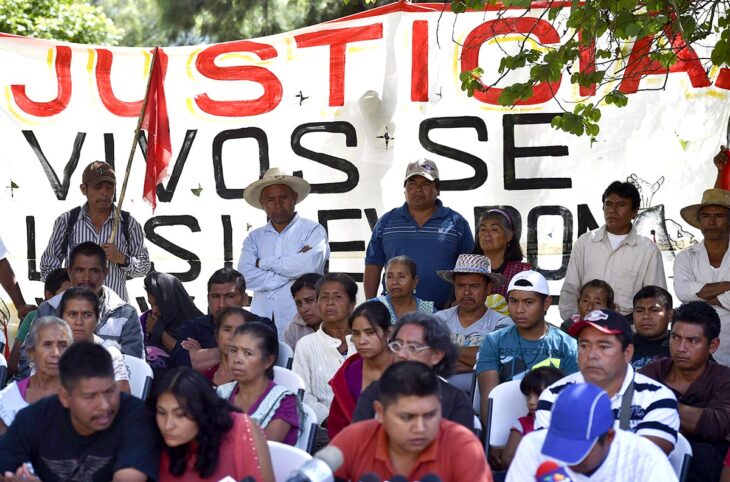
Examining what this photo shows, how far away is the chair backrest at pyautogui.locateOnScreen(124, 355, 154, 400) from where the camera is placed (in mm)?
6016

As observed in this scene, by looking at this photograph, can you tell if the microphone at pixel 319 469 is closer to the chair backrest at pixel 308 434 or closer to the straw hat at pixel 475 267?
the chair backrest at pixel 308 434

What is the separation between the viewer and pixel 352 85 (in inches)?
335

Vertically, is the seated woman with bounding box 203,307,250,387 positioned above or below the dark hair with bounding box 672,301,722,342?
below

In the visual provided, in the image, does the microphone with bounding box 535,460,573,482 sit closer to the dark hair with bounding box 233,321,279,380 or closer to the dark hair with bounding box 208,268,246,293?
the dark hair with bounding box 233,321,279,380

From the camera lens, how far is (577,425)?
12.2ft

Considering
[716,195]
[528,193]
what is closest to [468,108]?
[528,193]

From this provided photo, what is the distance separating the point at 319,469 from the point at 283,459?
1.33 meters

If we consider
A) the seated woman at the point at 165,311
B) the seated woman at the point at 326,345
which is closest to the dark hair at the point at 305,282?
the seated woman at the point at 326,345

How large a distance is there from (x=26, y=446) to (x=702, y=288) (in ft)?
14.2

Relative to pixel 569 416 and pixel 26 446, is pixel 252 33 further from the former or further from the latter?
pixel 569 416

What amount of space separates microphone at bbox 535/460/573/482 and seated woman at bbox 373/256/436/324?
3.48 metres

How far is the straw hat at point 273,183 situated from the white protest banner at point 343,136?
0.38m

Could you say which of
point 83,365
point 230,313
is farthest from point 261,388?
point 83,365

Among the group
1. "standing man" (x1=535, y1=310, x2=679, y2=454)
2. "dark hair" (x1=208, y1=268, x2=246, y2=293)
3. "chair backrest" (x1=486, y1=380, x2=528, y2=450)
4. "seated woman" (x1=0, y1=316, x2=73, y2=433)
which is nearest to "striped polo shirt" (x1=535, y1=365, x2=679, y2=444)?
"standing man" (x1=535, y1=310, x2=679, y2=454)
